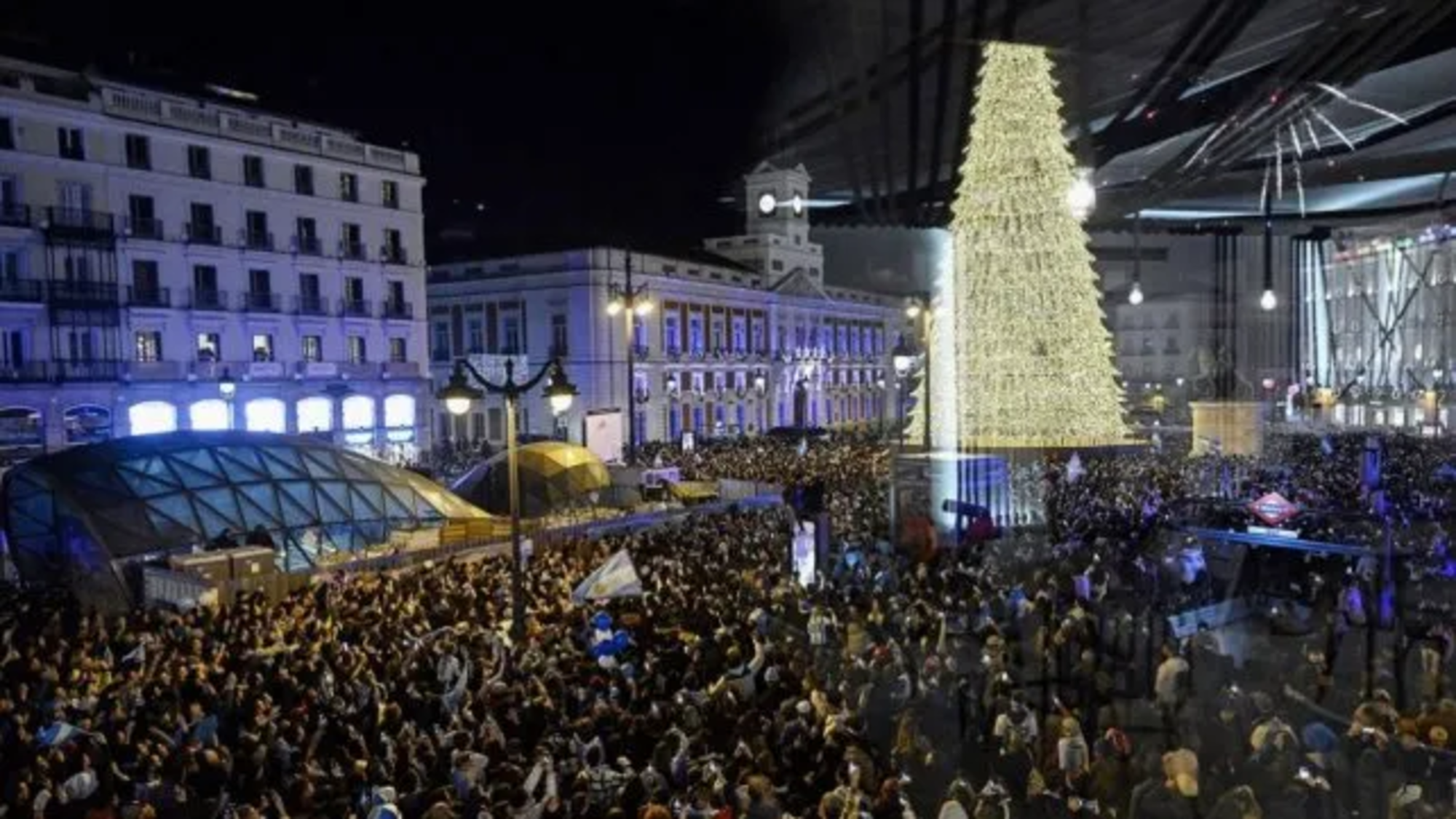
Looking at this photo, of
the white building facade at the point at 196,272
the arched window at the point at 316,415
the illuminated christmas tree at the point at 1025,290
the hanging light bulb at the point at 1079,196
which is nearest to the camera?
the hanging light bulb at the point at 1079,196

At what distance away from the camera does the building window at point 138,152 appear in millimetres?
39812

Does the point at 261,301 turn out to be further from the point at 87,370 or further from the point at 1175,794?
the point at 1175,794

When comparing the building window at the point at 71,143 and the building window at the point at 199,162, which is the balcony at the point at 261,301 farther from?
the building window at the point at 71,143

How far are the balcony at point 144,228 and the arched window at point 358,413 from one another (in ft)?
32.9

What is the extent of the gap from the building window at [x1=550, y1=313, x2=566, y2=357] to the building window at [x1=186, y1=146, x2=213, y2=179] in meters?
22.6

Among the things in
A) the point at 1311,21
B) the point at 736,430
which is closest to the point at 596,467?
the point at 1311,21

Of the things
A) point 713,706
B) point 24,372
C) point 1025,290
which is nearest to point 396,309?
point 24,372

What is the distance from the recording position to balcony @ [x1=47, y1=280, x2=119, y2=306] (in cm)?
3741

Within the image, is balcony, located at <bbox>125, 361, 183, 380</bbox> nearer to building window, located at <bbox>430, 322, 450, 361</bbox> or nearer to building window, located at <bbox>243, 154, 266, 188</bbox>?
building window, located at <bbox>243, 154, 266, 188</bbox>

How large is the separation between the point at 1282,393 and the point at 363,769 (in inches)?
3291

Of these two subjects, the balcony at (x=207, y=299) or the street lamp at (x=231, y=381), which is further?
the balcony at (x=207, y=299)

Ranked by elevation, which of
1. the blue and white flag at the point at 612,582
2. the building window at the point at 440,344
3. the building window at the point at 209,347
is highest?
the building window at the point at 440,344

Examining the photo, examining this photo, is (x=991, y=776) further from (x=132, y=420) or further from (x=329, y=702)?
(x=132, y=420)

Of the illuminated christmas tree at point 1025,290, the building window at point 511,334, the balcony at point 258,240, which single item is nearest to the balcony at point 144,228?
the balcony at point 258,240
